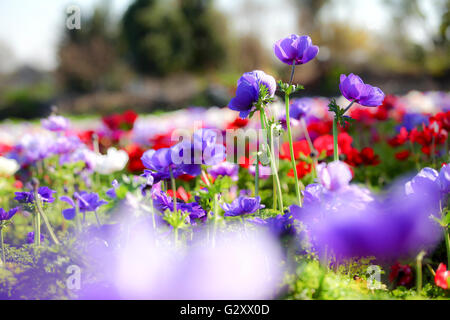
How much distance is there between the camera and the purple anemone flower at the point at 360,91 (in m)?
1.27

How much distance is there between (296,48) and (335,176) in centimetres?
50

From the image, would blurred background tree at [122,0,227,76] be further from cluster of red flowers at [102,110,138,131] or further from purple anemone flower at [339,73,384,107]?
purple anemone flower at [339,73,384,107]

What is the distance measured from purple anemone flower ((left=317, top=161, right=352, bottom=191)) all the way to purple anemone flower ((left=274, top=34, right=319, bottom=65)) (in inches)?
18.0

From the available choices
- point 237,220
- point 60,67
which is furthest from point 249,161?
point 60,67

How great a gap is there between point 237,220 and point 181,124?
3.24 m

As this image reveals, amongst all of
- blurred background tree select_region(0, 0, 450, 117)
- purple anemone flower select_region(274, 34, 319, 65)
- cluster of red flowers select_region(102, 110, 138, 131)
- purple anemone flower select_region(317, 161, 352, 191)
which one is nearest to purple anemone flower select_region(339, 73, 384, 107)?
purple anemone flower select_region(274, 34, 319, 65)

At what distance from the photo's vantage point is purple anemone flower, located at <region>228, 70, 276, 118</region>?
1.27 metres

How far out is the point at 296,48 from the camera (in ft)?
4.38

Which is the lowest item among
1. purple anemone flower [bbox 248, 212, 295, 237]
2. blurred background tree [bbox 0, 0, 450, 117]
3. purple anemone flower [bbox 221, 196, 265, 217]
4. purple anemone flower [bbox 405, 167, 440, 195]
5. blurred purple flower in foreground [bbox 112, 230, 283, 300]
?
blurred purple flower in foreground [bbox 112, 230, 283, 300]

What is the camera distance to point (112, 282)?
1057 millimetres

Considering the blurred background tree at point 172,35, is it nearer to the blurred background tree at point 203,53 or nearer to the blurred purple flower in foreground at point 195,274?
the blurred background tree at point 203,53

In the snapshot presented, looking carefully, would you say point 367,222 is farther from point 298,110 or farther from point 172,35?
point 172,35

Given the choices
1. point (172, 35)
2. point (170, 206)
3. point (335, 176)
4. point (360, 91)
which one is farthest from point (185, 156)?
point (172, 35)
